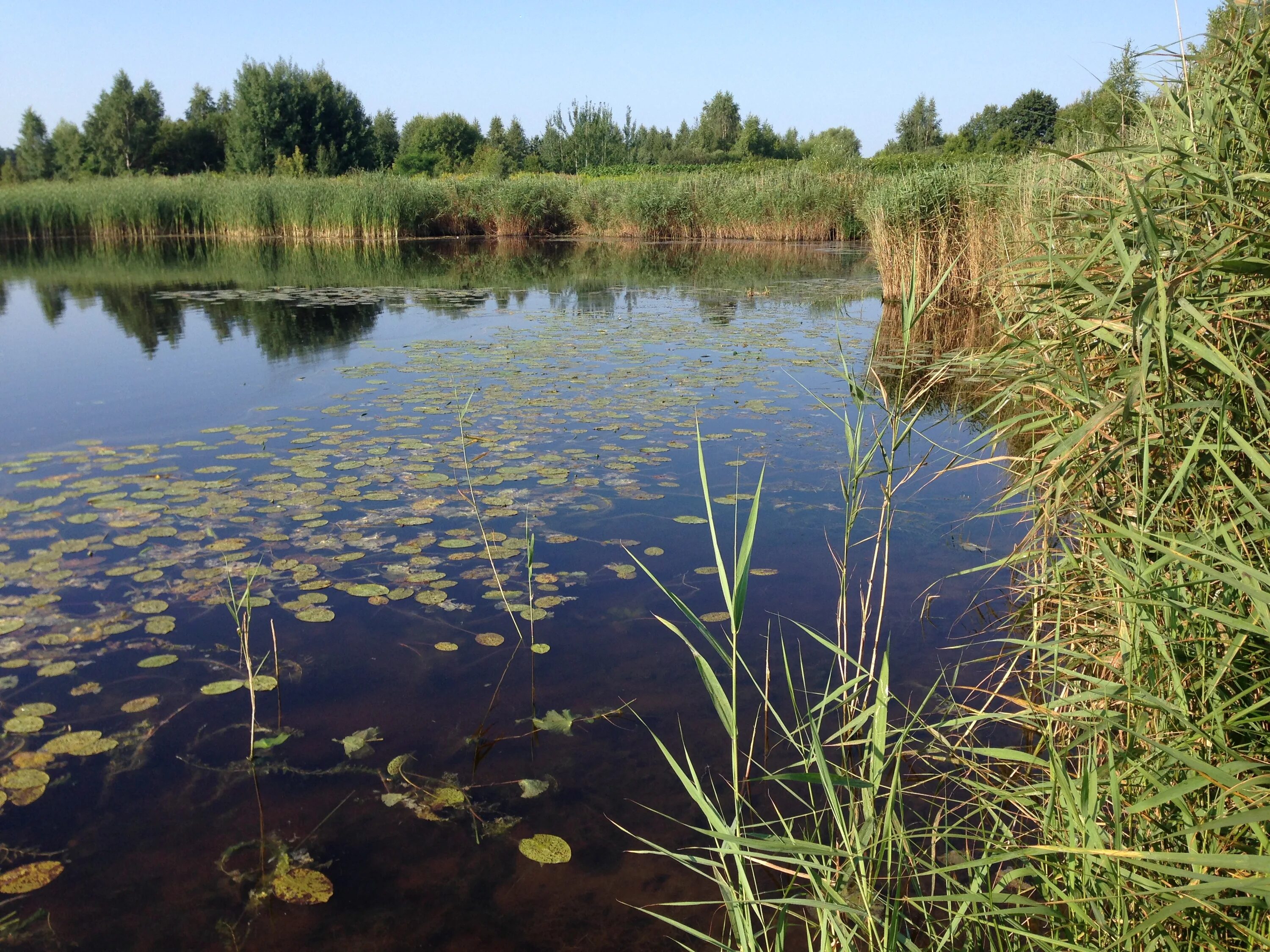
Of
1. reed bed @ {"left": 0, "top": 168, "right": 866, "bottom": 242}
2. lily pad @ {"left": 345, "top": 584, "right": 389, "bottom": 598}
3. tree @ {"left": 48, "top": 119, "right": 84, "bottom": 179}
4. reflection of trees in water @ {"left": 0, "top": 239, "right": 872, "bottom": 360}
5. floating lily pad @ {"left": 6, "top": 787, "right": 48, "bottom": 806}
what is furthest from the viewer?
tree @ {"left": 48, "top": 119, "right": 84, "bottom": 179}

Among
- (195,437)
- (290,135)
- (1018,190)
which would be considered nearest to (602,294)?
(1018,190)

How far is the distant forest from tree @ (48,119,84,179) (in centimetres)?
6

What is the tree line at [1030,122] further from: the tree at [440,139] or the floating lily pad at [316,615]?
the tree at [440,139]

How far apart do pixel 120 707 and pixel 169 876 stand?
755 mm

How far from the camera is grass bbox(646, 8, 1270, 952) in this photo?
51.1 inches

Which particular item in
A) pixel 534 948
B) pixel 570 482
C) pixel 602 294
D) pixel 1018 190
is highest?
pixel 1018 190

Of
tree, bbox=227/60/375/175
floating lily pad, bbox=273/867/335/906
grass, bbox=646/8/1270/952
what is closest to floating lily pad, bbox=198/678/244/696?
floating lily pad, bbox=273/867/335/906

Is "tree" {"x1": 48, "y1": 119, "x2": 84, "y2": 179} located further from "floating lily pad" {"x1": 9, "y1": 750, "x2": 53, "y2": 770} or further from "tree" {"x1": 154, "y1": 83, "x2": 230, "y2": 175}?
"floating lily pad" {"x1": 9, "y1": 750, "x2": 53, "y2": 770}

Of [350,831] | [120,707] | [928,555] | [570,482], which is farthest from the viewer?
[570,482]

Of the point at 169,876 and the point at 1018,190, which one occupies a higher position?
the point at 1018,190

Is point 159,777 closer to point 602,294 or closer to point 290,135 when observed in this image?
point 602,294

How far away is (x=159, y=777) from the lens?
2156 millimetres

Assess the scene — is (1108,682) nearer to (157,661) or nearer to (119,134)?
(157,661)

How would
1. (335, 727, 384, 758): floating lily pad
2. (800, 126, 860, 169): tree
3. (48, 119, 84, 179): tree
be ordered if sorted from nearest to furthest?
1. (335, 727, 384, 758): floating lily pad
2. (48, 119, 84, 179): tree
3. (800, 126, 860, 169): tree
